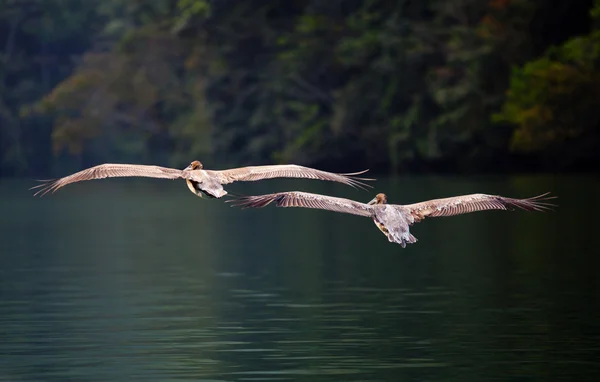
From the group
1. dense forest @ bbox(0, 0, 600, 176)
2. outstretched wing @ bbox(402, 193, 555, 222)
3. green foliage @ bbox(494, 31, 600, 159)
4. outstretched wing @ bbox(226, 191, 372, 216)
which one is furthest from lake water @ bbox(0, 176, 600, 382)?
dense forest @ bbox(0, 0, 600, 176)

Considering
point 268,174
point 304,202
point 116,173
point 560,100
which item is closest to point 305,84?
point 560,100

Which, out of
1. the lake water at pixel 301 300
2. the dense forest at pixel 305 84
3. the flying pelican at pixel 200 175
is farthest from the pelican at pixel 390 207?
the dense forest at pixel 305 84

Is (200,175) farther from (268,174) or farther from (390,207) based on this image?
(390,207)

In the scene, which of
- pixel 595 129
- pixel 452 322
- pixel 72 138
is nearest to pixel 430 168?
pixel 595 129

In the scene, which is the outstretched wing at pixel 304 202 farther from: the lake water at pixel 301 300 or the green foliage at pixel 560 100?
the green foliage at pixel 560 100

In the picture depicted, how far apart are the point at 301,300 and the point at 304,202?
9.32 m

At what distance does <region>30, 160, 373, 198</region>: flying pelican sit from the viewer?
17953mm

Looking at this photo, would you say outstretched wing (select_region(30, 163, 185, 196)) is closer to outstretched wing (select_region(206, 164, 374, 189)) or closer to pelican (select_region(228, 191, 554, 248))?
outstretched wing (select_region(206, 164, 374, 189))

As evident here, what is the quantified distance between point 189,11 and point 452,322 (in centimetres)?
6217

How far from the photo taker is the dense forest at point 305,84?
69.1 meters

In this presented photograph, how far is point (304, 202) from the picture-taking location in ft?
57.1

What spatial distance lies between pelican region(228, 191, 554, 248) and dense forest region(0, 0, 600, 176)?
154ft

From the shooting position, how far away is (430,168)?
75812mm

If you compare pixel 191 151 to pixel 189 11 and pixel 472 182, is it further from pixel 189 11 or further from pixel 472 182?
pixel 472 182
